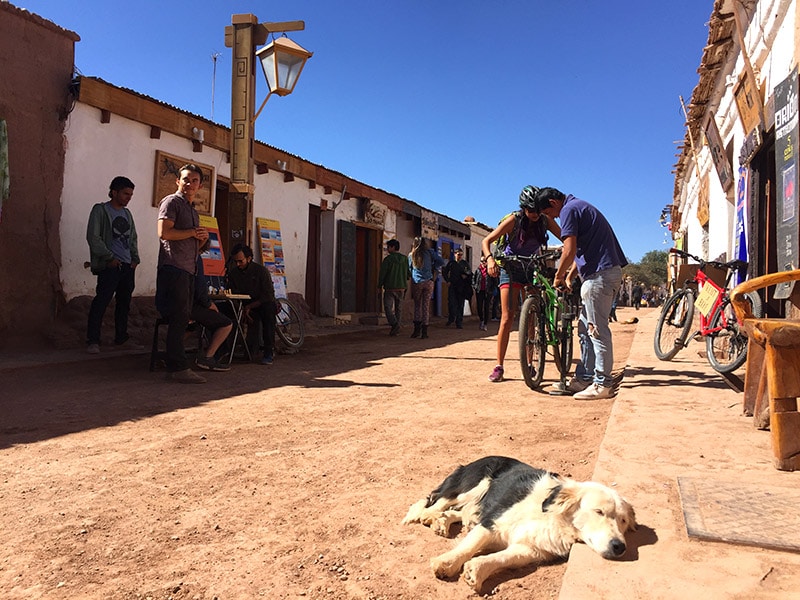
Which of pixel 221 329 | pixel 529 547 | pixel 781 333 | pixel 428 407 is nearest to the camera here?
pixel 529 547

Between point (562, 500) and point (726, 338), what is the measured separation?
3920mm

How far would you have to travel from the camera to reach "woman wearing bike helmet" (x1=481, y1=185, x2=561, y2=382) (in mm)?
4840

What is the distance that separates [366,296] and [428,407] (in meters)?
9.90

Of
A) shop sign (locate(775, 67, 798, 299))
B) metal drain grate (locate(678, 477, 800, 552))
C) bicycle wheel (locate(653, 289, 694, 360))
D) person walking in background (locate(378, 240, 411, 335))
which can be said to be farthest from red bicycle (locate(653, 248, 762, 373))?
person walking in background (locate(378, 240, 411, 335))

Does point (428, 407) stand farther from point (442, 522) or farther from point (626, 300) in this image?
point (626, 300)

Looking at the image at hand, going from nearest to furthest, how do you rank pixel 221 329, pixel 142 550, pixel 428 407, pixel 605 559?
pixel 605 559, pixel 142 550, pixel 428 407, pixel 221 329

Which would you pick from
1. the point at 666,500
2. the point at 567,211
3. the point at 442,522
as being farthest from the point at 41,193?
the point at 666,500

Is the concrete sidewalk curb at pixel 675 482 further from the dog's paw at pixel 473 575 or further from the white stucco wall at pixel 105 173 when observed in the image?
the white stucco wall at pixel 105 173

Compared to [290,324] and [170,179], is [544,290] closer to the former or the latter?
[290,324]

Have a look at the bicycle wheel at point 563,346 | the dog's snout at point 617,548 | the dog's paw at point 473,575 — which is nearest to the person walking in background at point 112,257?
the bicycle wheel at point 563,346

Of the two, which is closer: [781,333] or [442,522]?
[442,522]

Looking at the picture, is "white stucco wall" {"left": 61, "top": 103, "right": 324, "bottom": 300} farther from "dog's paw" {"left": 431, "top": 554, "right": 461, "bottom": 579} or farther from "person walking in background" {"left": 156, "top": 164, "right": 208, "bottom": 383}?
"dog's paw" {"left": 431, "top": 554, "right": 461, "bottom": 579}

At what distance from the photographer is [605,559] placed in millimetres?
1537

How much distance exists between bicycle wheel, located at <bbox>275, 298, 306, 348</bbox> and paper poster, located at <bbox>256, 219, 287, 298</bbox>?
2.11m
